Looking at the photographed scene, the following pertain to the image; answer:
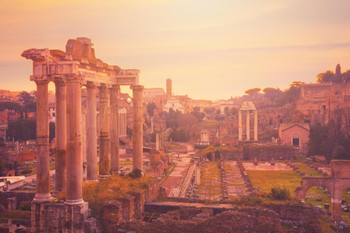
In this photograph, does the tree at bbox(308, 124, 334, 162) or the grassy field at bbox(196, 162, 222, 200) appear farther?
the tree at bbox(308, 124, 334, 162)

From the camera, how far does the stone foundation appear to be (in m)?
10.8

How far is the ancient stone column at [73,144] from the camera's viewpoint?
10977mm

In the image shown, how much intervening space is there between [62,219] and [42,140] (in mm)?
2699

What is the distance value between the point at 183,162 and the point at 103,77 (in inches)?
1194

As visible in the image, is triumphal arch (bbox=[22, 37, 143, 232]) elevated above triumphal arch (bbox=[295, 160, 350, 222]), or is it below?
above

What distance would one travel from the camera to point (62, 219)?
10969 mm

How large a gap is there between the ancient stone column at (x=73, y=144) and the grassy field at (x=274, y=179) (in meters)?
19.4

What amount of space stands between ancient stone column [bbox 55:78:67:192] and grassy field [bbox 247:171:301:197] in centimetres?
1825

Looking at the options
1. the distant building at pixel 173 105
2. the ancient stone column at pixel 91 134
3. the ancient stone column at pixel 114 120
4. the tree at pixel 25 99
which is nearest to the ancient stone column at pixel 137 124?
the ancient stone column at pixel 114 120

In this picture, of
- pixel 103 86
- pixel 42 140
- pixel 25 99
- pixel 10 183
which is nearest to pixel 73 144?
pixel 42 140

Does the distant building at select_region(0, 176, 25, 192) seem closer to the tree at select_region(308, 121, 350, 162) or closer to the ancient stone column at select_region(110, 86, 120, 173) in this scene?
the ancient stone column at select_region(110, 86, 120, 173)

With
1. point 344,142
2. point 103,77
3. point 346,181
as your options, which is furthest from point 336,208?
point 344,142

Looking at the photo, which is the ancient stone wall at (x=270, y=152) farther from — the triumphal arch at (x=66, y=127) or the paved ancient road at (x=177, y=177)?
the triumphal arch at (x=66, y=127)

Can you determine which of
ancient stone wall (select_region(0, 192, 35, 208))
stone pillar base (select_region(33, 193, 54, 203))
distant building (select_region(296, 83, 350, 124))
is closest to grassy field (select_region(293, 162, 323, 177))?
distant building (select_region(296, 83, 350, 124))
